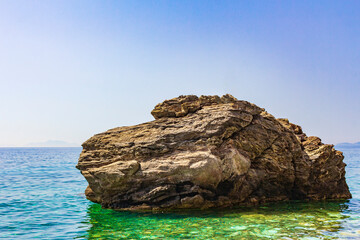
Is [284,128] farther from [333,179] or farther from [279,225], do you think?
[279,225]

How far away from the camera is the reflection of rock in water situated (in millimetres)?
11516

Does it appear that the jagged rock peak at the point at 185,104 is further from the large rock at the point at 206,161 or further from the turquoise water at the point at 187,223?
the turquoise water at the point at 187,223

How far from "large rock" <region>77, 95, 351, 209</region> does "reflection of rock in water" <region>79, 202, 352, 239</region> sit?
877mm

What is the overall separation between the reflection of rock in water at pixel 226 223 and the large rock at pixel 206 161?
88 cm

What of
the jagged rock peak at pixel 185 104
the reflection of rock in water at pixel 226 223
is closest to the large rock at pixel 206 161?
the jagged rock peak at pixel 185 104

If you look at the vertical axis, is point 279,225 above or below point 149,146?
below

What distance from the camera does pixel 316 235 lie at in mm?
11320

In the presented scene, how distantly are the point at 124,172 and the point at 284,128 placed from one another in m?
8.89

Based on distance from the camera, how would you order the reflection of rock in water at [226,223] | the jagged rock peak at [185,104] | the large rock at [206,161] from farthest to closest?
the jagged rock peak at [185,104]
the large rock at [206,161]
the reflection of rock in water at [226,223]

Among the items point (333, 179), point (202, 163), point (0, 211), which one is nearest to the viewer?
point (202, 163)

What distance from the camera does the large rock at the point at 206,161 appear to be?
15.0 meters

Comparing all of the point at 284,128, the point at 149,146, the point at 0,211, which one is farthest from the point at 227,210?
the point at 0,211

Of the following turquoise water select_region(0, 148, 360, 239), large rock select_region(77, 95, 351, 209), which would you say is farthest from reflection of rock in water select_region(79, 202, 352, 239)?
large rock select_region(77, 95, 351, 209)

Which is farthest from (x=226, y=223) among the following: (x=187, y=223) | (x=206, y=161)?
(x=206, y=161)
